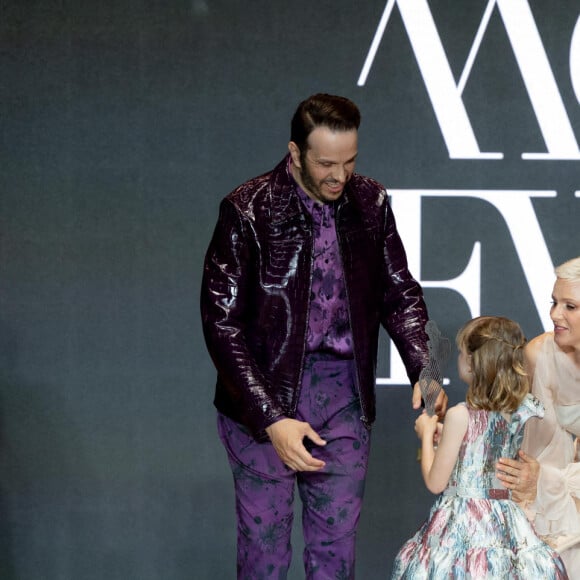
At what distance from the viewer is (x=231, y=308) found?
2779mm

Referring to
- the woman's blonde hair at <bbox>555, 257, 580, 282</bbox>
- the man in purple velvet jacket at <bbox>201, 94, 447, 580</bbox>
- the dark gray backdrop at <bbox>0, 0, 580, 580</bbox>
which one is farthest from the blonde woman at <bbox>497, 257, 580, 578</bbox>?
the dark gray backdrop at <bbox>0, 0, 580, 580</bbox>

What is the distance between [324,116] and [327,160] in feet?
0.36

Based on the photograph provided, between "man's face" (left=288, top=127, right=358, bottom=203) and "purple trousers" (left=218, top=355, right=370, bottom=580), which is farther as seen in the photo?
"purple trousers" (left=218, top=355, right=370, bottom=580)

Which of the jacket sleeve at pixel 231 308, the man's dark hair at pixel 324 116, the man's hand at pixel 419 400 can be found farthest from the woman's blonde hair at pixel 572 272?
the jacket sleeve at pixel 231 308

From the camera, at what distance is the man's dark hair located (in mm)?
2678

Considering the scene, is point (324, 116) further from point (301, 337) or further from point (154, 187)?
point (154, 187)

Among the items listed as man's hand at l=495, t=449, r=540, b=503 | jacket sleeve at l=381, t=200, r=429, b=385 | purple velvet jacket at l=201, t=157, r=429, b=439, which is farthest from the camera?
man's hand at l=495, t=449, r=540, b=503

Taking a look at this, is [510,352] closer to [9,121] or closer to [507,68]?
[507,68]

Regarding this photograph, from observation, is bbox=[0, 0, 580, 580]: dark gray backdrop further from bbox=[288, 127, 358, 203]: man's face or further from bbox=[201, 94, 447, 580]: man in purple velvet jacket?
bbox=[288, 127, 358, 203]: man's face

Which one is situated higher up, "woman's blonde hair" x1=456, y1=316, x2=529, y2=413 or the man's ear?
the man's ear

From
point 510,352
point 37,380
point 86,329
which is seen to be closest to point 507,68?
point 510,352

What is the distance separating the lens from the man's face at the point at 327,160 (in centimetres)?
268

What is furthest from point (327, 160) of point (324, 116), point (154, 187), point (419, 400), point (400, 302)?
point (154, 187)

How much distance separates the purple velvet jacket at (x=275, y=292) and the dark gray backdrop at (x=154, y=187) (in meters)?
1.31
